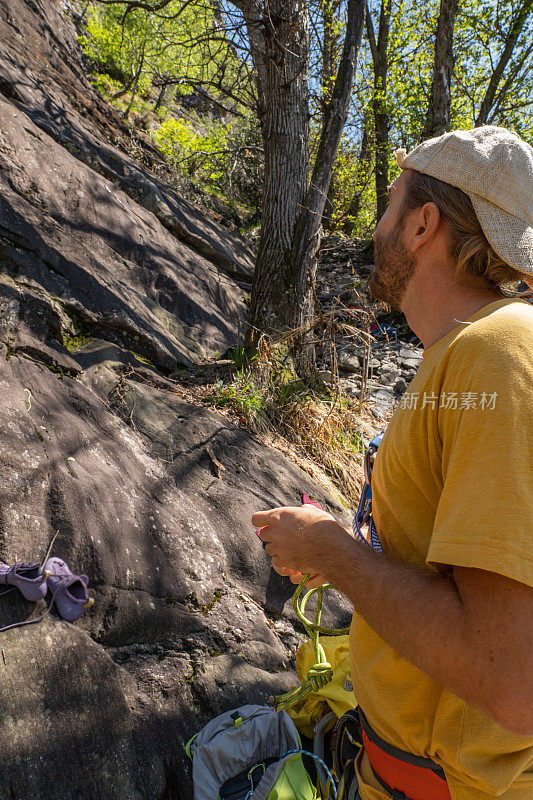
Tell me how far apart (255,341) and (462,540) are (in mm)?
4448

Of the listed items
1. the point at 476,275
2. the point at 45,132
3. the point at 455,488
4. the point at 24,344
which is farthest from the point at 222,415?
the point at 45,132

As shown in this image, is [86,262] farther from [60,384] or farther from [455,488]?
[455,488]

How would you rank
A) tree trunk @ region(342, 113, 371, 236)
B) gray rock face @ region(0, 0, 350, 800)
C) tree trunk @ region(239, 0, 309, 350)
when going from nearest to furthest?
gray rock face @ region(0, 0, 350, 800), tree trunk @ region(239, 0, 309, 350), tree trunk @ region(342, 113, 371, 236)

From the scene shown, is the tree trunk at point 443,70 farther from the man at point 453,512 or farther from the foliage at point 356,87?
the man at point 453,512

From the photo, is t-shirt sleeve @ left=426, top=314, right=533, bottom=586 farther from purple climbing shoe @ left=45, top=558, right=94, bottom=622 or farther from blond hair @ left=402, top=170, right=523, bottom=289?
purple climbing shoe @ left=45, top=558, right=94, bottom=622

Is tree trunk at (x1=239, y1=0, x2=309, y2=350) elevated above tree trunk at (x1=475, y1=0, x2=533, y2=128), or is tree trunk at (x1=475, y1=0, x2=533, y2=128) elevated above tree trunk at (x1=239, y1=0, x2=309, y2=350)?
tree trunk at (x1=475, y1=0, x2=533, y2=128)

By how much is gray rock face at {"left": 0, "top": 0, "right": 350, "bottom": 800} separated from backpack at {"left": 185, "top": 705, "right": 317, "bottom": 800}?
0.23 meters

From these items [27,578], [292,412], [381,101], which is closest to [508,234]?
[27,578]

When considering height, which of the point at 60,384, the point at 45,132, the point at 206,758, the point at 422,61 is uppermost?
the point at 422,61

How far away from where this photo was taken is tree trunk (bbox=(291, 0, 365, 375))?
5.30 m

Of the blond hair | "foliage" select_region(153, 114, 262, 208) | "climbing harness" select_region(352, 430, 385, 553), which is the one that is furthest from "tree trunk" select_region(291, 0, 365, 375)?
the blond hair

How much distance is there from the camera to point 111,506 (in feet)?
8.07

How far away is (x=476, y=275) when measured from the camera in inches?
48.7

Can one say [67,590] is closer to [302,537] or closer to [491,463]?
[302,537]
